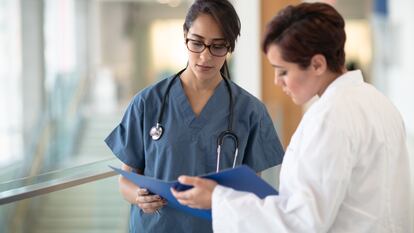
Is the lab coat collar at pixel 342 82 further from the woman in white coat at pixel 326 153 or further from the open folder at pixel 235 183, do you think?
the open folder at pixel 235 183

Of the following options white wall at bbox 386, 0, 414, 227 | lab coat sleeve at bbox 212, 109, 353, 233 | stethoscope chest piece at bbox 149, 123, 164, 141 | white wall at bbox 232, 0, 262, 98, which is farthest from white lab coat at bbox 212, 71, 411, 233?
white wall at bbox 386, 0, 414, 227

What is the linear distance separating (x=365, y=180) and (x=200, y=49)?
1.94 ft

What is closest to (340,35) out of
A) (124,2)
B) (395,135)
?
(395,135)

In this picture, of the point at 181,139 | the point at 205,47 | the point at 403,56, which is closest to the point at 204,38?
the point at 205,47

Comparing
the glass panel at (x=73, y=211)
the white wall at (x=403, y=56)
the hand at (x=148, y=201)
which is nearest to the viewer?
the hand at (x=148, y=201)

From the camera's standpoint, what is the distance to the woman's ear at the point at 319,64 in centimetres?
125

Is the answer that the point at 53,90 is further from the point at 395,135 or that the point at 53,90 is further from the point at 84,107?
the point at 395,135

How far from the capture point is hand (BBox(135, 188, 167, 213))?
5.14 ft

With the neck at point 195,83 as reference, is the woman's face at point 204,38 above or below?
above

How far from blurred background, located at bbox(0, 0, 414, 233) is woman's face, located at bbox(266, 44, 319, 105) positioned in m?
0.20

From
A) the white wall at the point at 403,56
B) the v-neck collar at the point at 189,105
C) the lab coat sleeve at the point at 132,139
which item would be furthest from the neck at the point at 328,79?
the white wall at the point at 403,56

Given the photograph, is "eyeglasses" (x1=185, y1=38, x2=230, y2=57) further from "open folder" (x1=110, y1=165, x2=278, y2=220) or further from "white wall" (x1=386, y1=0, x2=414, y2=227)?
"white wall" (x1=386, y1=0, x2=414, y2=227)

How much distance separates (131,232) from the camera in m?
1.77

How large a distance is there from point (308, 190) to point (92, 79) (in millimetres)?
11926
